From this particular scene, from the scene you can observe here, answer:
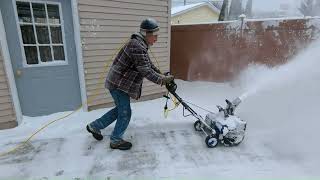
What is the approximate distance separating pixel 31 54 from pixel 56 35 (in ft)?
1.81

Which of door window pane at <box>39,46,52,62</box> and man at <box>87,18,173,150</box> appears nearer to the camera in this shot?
man at <box>87,18,173,150</box>

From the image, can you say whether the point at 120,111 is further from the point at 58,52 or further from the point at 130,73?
the point at 58,52

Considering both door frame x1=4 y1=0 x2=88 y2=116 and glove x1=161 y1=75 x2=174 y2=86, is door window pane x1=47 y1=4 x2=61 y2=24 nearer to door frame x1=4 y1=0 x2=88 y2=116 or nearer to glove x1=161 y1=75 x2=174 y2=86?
door frame x1=4 y1=0 x2=88 y2=116

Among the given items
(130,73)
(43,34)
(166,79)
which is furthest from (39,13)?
(166,79)

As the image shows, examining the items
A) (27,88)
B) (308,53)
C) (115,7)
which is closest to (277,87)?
(308,53)

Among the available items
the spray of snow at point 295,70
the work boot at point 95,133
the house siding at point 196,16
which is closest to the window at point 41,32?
the work boot at point 95,133

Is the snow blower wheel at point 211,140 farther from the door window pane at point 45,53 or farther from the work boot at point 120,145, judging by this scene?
the door window pane at point 45,53

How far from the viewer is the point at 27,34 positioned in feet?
14.3

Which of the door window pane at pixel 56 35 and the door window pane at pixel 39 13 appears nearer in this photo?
the door window pane at pixel 39 13

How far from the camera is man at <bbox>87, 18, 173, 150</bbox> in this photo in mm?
3314

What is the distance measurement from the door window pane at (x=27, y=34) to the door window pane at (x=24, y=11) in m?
0.11

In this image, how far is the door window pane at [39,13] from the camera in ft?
14.2

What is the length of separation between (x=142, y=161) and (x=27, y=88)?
2599mm

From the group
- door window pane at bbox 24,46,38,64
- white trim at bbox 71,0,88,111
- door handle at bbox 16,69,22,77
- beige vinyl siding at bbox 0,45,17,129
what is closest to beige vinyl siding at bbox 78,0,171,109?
white trim at bbox 71,0,88,111
